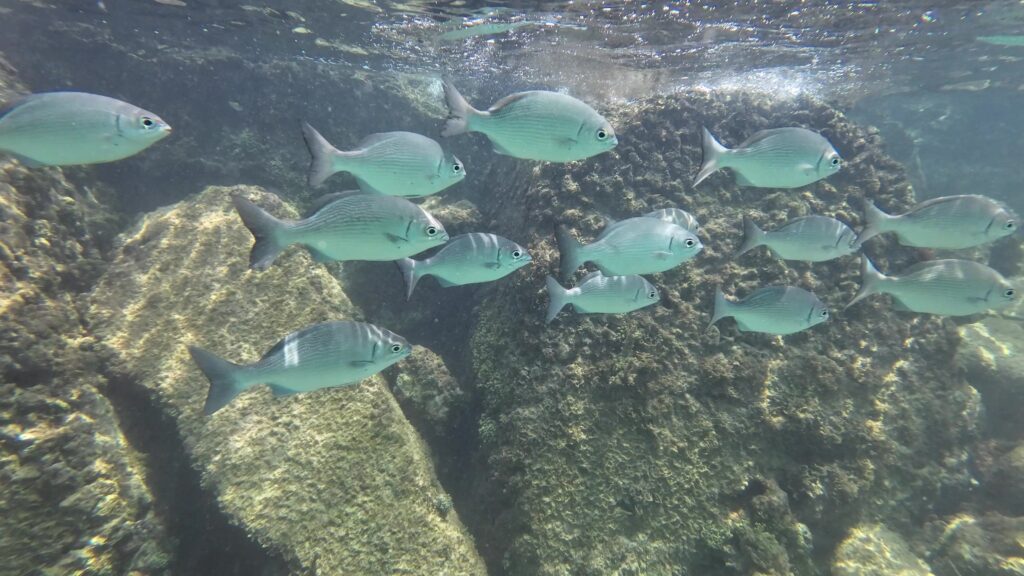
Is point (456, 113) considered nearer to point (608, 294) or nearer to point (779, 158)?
point (608, 294)

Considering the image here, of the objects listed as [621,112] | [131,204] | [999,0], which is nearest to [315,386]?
[621,112]

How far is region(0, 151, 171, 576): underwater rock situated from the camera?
3549mm

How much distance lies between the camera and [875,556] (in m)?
4.88

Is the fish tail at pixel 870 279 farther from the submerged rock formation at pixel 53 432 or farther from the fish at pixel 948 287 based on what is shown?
the submerged rock formation at pixel 53 432

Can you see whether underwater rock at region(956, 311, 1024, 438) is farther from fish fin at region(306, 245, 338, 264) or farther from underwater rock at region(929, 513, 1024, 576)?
fish fin at region(306, 245, 338, 264)

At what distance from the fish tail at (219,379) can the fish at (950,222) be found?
5805mm

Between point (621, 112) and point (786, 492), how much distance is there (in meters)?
6.25

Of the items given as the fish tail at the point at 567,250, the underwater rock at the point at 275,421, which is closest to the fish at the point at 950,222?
the fish tail at the point at 567,250

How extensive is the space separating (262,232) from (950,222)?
21.7 feet

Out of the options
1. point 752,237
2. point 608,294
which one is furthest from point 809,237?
point 608,294

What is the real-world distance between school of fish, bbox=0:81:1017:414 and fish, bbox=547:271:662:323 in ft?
0.04

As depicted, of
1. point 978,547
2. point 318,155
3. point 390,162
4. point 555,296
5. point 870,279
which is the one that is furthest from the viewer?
point 978,547

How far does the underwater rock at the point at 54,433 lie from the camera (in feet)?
11.6

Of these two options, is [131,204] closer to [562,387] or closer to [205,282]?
[205,282]
